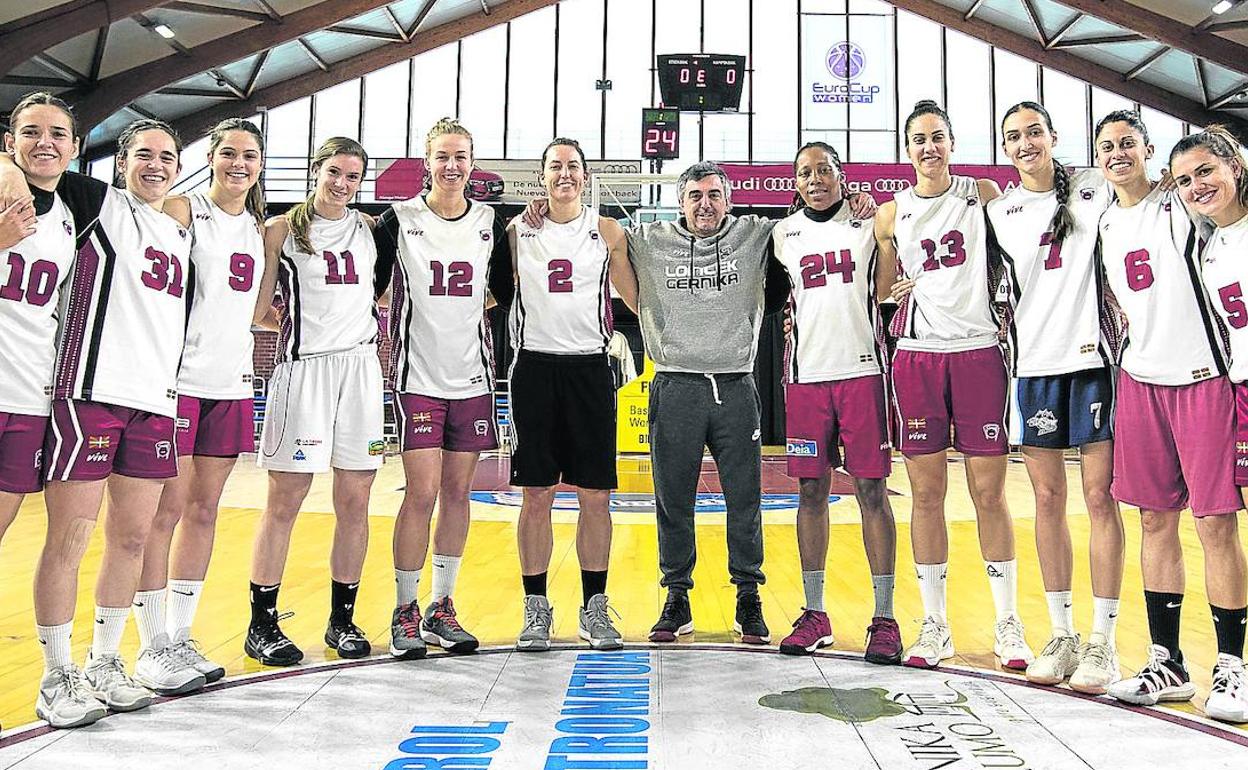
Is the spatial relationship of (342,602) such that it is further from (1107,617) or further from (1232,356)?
(1232,356)

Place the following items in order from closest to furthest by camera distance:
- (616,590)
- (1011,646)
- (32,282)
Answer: (32,282) < (1011,646) < (616,590)

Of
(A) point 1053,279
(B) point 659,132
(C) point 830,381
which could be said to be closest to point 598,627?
(C) point 830,381

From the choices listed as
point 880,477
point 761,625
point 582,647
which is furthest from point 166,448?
point 880,477

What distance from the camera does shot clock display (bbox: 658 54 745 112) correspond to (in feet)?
38.2

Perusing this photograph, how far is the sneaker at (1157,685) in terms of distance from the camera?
2754mm

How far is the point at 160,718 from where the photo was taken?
2627 millimetres

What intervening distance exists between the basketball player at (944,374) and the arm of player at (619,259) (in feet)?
3.68

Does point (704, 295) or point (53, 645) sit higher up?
point (704, 295)

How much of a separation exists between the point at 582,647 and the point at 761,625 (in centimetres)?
73

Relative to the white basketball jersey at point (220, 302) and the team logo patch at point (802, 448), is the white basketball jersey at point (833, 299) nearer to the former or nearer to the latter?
the team logo patch at point (802, 448)

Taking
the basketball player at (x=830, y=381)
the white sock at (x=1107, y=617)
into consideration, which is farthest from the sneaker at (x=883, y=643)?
the white sock at (x=1107, y=617)

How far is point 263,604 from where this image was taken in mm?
3289

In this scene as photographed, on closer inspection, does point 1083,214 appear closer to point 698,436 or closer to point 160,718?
point 698,436

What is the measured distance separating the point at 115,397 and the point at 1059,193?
3.19m
